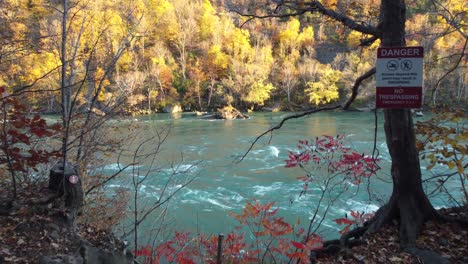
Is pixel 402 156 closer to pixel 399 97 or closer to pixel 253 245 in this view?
pixel 399 97

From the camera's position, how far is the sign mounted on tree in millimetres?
2621

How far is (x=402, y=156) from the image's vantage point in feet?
10.4

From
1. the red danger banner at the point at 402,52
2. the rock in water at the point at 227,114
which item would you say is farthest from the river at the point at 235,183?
the rock in water at the point at 227,114

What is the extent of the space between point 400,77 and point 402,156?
0.83m

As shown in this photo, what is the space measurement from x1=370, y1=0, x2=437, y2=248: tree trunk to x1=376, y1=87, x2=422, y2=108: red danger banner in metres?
0.43

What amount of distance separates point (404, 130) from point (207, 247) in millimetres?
4666

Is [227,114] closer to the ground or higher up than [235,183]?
higher up

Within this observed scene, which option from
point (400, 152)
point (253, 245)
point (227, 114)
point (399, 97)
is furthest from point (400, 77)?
point (227, 114)

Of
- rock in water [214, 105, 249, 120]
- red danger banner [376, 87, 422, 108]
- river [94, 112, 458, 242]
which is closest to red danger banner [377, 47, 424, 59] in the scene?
red danger banner [376, 87, 422, 108]

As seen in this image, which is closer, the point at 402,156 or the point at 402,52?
the point at 402,52

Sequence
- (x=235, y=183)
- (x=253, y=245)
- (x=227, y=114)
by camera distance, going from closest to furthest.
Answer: (x=253, y=245) < (x=235, y=183) < (x=227, y=114)

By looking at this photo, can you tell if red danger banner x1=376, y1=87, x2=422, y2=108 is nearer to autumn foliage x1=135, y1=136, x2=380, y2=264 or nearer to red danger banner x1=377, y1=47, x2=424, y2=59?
red danger banner x1=377, y1=47, x2=424, y2=59

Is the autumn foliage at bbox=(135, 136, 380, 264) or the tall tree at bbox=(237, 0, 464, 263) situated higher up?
the tall tree at bbox=(237, 0, 464, 263)

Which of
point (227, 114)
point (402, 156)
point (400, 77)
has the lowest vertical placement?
point (227, 114)
